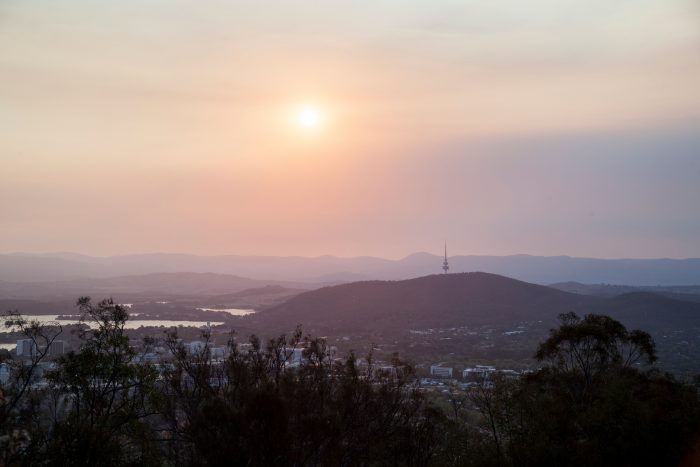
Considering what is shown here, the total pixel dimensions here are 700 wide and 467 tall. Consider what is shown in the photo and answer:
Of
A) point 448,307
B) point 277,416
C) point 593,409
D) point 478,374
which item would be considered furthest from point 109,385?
point 448,307

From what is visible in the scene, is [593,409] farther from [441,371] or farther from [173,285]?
[173,285]

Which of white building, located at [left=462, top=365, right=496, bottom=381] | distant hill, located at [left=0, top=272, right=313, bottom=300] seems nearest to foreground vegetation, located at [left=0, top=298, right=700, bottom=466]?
white building, located at [left=462, top=365, right=496, bottom=381]

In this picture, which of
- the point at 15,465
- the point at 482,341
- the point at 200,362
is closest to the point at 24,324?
the point at 200,362

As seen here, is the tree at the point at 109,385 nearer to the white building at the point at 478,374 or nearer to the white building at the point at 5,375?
the white building at the point at 5,375

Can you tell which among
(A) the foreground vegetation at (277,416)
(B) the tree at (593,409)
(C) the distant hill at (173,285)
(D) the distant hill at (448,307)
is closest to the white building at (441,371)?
(B) the tree at (593,409)

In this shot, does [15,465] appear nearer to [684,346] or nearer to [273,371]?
[273,371]

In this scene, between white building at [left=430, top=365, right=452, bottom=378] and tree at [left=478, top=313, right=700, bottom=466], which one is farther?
white building at [left=430, top=365, right=452, bottom=378]

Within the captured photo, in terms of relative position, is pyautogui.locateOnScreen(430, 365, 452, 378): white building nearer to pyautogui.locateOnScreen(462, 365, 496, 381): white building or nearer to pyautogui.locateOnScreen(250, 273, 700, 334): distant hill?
pyautogui.locateOnScreen(462, 365, 496, 381): white building
